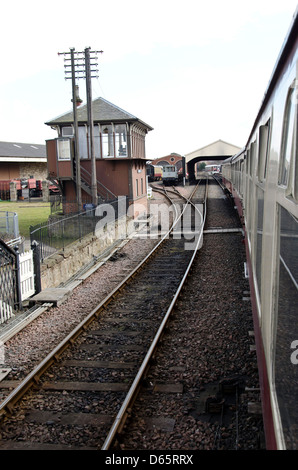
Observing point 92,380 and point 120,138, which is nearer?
point 92,380

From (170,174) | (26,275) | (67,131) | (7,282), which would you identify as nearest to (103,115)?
(67,131)

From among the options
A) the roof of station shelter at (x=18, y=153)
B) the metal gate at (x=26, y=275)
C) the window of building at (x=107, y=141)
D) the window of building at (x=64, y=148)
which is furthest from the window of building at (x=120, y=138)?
the roof of station shelter at (x=18, y=153)

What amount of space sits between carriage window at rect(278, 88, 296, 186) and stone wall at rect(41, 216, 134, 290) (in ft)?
31.6

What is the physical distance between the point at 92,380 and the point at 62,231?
789 cm

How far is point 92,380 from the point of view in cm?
646

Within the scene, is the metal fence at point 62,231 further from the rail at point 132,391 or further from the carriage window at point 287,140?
the carriage window at point 287,140

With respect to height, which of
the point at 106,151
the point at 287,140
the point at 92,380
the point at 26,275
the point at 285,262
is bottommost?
the point at 92,380

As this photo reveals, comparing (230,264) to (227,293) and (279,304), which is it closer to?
(227,293)

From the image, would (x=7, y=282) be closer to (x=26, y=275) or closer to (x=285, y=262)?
(x=26, y=275)

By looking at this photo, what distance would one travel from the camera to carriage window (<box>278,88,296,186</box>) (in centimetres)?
235

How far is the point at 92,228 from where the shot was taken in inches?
662

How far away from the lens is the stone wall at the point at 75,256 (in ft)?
39.4

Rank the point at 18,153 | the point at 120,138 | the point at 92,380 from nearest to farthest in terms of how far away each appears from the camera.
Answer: the point at 92,380, the point at 120,138, the point at 18,153

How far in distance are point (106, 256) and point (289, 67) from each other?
13.7 meters
